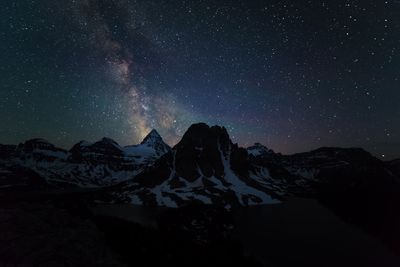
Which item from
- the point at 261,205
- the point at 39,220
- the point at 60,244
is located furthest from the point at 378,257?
the point at 261,205

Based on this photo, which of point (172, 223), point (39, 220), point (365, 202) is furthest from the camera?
point (365, 202)

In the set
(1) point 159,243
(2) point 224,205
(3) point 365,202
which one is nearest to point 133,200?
(2) point 224,205

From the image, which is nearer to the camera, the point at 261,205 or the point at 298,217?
the point at 298,217

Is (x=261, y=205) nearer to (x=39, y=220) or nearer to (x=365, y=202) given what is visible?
(x=365, y=202)

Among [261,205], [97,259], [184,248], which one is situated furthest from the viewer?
[261,205]

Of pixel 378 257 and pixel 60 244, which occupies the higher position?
pixel 60 244

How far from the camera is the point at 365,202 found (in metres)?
185

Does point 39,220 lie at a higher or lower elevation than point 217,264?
higher

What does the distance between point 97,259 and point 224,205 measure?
4611 inches

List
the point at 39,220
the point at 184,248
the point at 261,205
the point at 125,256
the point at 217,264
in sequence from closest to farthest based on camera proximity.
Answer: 1. the point at 125,256
2. the point at 217,264
3. the point at 184,248
4. the point at 39,220
5. the point at 261,205

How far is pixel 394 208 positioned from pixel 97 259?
164m

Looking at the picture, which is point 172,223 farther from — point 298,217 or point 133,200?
point 133,200

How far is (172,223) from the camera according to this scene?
342 feet

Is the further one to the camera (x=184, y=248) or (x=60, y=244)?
(x=184, y=248)
